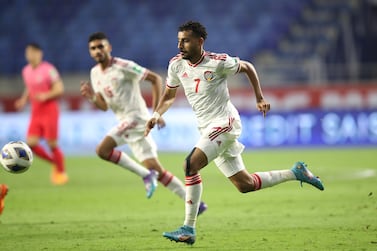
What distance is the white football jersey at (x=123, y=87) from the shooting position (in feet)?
33.8

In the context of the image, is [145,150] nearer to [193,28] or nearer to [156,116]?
[156,116]

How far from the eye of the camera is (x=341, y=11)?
24.5 metres

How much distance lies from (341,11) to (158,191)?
1338cm

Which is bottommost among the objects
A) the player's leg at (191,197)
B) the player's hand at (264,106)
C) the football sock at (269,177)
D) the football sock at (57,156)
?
the player's leg at (191,197)

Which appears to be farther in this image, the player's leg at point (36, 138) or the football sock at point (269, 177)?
the player's leg at point (36, 138)

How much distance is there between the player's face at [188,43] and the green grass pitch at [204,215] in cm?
188

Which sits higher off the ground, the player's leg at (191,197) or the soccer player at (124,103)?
the soccer player at (124,103)

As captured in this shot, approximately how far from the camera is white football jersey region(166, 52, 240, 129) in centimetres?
764

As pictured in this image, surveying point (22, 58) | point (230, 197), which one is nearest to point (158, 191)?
point (230, 197)

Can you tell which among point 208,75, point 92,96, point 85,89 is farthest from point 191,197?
point 92,96

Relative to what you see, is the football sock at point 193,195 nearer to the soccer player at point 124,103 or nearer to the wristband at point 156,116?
the wristband at point 156,116

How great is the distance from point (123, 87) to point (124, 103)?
0.22 m

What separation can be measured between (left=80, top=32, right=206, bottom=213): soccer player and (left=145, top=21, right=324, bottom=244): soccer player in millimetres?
2254

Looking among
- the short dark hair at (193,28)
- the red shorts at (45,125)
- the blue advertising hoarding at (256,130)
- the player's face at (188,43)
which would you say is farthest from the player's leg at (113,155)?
the blue advertising hoarding at (256,130)
